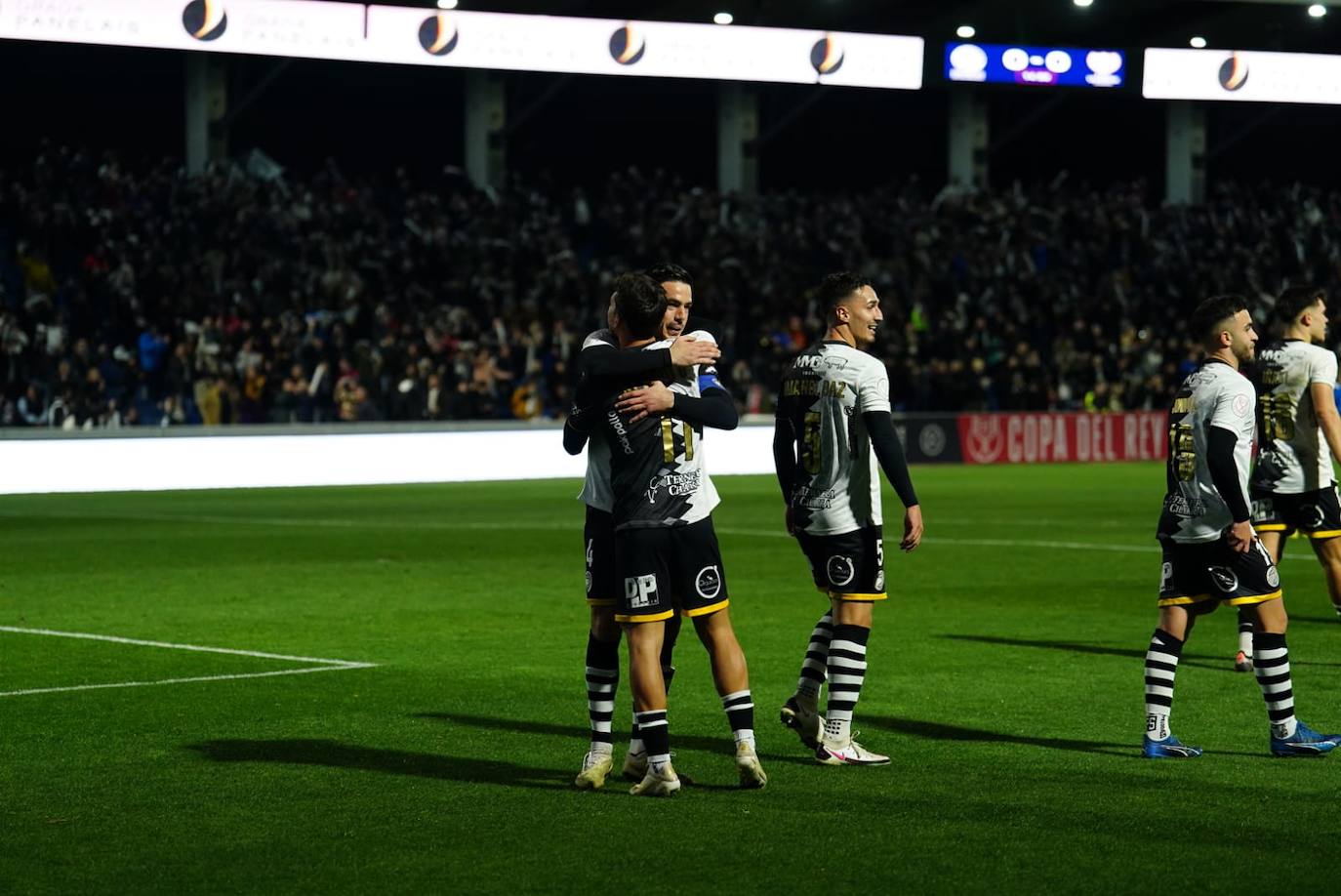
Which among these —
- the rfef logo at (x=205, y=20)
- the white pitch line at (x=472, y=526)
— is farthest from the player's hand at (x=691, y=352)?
the rfef logo at (x=205, y=20)

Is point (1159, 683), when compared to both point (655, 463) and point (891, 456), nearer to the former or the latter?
point (891, 456)

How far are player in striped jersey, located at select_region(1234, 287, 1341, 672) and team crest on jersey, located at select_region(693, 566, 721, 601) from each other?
4.50 metres

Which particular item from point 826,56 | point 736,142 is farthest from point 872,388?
point 736,142

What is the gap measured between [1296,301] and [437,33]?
28383 millimetres

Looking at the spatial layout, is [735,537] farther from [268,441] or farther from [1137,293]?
[1137,293]

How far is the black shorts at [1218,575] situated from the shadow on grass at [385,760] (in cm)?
262

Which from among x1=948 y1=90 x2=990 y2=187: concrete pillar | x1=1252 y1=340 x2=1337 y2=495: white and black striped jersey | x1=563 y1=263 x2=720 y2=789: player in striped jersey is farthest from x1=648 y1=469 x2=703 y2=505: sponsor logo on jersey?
x1=948 y1=90 x2=990 y2=187: concrete pillar

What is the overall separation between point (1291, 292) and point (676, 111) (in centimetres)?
4164

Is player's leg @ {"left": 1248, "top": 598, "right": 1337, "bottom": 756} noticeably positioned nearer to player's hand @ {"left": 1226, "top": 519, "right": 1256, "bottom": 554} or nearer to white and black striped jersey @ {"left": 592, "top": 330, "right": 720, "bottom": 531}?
player's hand @ {"left": 1226, "top": 519, "right": 1256, "bottom": 554}

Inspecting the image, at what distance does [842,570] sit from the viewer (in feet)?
26.9

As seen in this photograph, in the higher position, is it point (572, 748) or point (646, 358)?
point (646, 358)

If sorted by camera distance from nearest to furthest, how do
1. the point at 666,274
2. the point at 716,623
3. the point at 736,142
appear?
the point at 716,623, the point at 666,274, the point at 736,142

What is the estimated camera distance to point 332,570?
1688cm

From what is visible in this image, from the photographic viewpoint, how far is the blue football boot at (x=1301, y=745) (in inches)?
323
